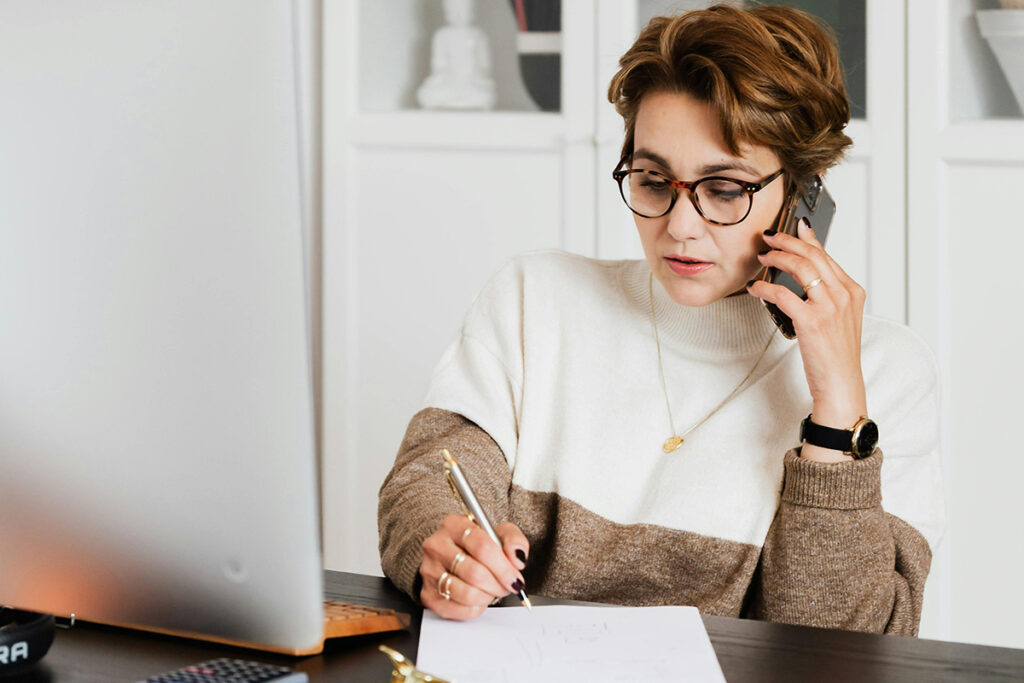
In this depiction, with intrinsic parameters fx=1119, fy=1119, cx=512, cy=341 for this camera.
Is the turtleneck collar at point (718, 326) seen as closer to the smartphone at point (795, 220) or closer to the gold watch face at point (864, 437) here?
the smartphone at point (795, 220)

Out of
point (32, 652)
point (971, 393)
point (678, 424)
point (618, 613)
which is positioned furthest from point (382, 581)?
point (971, 393)

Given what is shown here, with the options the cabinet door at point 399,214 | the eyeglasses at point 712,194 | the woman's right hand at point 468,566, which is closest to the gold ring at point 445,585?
the woman's right hand at point 468,566

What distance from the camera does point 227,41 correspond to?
0.59 m

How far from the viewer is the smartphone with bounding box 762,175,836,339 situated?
129cm

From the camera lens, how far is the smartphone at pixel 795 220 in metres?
1.29

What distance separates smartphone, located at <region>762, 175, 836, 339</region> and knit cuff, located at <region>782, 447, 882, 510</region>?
0.18 meters

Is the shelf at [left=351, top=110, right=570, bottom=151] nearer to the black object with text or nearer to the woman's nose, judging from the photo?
the woman's nose

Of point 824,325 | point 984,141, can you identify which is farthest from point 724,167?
point 984,141

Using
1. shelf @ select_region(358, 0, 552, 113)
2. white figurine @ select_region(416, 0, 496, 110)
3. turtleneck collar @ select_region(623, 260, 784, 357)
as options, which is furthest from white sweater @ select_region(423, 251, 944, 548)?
shelf @ select_region(358, 0, 552, 113)

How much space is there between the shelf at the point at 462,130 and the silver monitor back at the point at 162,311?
1827mm

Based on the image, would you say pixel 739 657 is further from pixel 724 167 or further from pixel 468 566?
pixel 724 167

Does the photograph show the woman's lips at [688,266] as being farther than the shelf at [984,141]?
No

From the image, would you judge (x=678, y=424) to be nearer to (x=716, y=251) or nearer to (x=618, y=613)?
(x=716, y=251)

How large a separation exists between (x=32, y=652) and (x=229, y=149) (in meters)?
0.40
